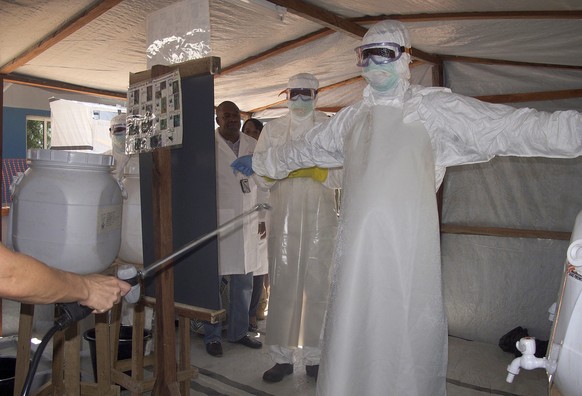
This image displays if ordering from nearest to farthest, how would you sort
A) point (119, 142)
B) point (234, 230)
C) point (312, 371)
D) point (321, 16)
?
1. point (321, 16)
2. point (312, 371)
3. point (119, 142)
4. point (234, 230)

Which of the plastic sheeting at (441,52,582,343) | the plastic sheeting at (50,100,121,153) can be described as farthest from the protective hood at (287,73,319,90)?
the plastic sheeting at (50,100,121,153)

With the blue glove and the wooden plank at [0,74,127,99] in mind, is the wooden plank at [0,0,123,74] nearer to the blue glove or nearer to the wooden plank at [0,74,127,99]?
the wooden plank at [0,74,127,99]

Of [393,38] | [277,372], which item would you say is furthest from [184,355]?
[393,38]

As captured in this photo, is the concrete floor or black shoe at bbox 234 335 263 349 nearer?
the concrete floor

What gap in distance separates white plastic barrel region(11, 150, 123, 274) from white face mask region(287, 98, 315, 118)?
1374mm

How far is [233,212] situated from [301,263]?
93 cm

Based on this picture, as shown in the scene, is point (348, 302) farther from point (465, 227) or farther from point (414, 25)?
point (465, 227)

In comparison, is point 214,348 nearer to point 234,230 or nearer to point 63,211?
point 234,230

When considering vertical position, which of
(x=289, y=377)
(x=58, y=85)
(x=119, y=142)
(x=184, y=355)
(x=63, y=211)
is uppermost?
(x=58, y=85)

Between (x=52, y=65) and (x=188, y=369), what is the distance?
2308mm

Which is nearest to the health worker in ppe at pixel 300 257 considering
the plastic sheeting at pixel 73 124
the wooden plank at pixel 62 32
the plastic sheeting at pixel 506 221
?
the wooden plank at pixel 62 32

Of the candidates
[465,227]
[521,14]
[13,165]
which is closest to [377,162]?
[521,14]

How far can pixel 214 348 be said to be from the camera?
334 centimetres

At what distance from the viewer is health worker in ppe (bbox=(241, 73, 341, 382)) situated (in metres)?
2.78
